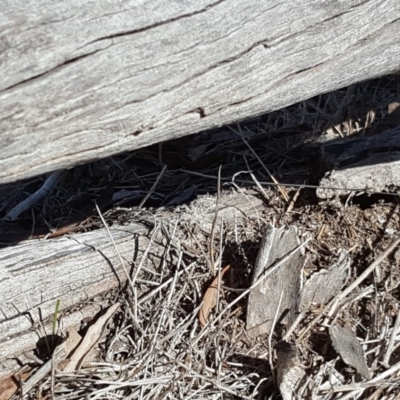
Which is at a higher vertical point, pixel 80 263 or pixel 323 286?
pixel 80 263

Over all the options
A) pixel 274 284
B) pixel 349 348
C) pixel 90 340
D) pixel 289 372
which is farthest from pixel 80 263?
pixel 349 348

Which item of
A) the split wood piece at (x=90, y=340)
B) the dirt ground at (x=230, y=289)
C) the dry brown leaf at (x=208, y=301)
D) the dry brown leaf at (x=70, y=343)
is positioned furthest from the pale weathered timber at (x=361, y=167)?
the dry brown leaf at (x=70, y=343)

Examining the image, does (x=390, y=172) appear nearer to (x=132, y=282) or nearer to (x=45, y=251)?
(x=132, y=282)

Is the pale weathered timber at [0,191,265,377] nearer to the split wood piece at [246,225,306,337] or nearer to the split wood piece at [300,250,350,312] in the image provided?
the split wood piece at [246,225,306,337]

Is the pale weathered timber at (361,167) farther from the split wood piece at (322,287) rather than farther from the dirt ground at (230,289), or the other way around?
the split wood piece at (322,287)

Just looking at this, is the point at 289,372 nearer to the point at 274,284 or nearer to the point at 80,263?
the point at 274,284

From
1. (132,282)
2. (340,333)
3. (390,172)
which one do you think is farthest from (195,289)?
(390,172)
